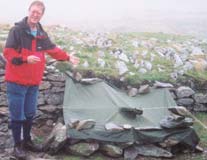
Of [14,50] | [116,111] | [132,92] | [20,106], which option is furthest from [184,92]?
[14,50]

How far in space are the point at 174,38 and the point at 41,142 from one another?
8071 millimetres

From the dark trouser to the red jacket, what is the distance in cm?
17

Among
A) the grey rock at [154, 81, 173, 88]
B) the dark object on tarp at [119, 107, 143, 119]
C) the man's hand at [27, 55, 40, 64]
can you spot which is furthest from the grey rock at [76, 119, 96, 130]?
the grey rock at [154, 81, 173, 88]

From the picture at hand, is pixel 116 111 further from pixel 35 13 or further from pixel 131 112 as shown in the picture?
pixel 35 13

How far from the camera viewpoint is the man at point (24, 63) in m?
5.73

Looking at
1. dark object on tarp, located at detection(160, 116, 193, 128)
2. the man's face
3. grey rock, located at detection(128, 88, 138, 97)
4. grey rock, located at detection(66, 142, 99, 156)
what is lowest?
grey rock, located at detection(66, 142, 99, 156)

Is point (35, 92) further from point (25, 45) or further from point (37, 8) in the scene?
point (37, 8)

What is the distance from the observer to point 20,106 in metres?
6.12

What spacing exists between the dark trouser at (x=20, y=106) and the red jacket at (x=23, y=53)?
0.17 m

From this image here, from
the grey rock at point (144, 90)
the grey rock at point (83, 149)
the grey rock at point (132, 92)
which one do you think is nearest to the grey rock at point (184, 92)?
the grey rock at point (144, 90)

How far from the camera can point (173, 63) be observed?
33.2 feet

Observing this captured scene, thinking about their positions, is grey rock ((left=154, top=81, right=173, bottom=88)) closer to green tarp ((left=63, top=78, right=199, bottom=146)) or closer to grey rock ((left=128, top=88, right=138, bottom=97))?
green tarp ((left=63, top=78, right=199, bottom=146))

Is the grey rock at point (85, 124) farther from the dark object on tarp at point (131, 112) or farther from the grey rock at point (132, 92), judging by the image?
the grey rock at point (132, 92)

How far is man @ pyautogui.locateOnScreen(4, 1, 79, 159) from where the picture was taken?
18.8 ft
